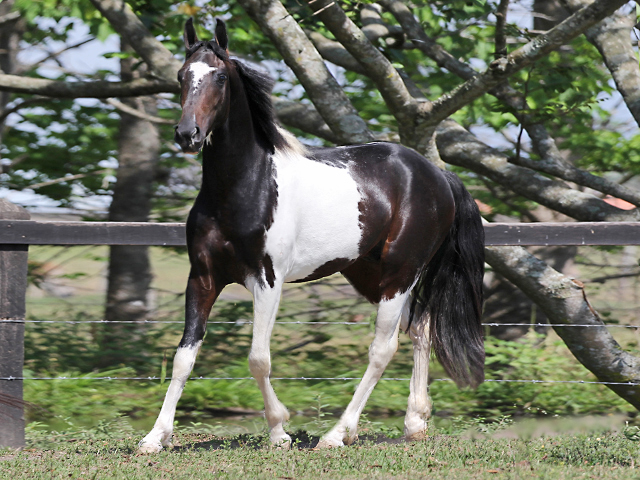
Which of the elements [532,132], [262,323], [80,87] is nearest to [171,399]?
[262,323]

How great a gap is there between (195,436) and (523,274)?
2.87 m

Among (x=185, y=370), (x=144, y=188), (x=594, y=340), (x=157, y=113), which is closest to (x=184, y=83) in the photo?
(x=185, y=370)

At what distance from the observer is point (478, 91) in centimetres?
530

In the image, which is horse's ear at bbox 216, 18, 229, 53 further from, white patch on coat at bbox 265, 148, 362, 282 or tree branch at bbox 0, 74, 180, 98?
tree branch at bbox 0, 74, 180, 98

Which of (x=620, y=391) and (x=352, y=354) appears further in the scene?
(x=352, y=354)

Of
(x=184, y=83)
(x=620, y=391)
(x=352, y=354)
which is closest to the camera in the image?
(x=184, y=83)

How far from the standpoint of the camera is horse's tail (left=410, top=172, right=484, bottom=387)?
177 inches

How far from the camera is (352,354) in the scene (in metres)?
7.65

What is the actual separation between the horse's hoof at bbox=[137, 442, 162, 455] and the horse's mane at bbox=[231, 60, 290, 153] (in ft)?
5.43

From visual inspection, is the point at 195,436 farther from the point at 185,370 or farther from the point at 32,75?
the point at 32,75

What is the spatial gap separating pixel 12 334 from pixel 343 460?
212 cm

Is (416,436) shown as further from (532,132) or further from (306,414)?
(532,132)

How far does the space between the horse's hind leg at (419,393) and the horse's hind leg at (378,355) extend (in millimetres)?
325

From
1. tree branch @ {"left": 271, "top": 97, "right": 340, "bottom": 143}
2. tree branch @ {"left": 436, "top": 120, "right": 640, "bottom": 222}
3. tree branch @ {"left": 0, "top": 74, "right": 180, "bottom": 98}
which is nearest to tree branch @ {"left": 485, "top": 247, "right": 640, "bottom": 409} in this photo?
tree branch @ {"left": 436, "top": 120, "right": 640, "bottom": 222}
